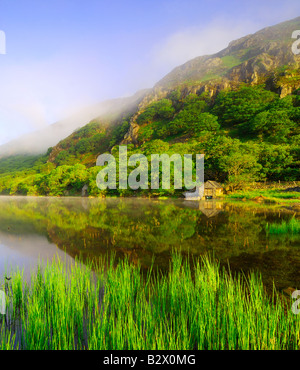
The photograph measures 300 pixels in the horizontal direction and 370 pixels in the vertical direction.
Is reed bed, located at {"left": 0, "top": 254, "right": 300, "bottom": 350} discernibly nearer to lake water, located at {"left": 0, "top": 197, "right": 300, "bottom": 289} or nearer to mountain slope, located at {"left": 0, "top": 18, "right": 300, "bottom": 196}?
lake water, located at {"left": 0, "top": 197, "right": 300, "bottom": 289}

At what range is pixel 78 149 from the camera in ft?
604

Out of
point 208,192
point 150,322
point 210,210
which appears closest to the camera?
point 150,322

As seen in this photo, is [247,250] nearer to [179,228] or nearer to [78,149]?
[179,228]

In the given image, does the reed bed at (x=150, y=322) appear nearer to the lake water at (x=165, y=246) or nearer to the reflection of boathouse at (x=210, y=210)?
the lake water at (x=165, y=246)

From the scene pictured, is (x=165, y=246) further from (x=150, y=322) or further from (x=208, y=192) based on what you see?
(x=208, y=192)

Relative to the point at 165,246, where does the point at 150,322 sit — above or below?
above

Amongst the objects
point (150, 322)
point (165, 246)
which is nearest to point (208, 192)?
point (165, 246)

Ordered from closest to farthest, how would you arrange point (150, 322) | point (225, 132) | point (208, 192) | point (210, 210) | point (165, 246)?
point (150, 322) < point (165, 246) < point (210, 210) < point (208, 192) < point (225, 132)

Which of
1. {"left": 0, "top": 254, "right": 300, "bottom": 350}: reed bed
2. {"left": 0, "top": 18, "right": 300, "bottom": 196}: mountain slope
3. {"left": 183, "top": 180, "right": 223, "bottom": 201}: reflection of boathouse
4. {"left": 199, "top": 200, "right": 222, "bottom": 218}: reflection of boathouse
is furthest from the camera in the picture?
{"left": 0, "top": 18, "right": 300, "bottom": 196}: mountain slope

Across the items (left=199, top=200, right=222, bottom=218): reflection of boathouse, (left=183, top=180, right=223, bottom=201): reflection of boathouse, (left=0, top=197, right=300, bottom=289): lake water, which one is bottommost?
(left=0, top=197, right=300, bottom=289): lake water

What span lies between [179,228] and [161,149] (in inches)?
2624

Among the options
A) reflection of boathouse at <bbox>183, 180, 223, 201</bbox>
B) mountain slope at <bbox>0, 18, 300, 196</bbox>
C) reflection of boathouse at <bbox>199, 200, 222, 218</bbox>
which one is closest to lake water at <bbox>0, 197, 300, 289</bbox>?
reflection of boathouse at <bbox>199, 200, 222, 218</bbox>

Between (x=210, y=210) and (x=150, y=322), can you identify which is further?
(x=210, y=210)

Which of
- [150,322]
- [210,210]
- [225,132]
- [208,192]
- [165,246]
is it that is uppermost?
[225,132]
